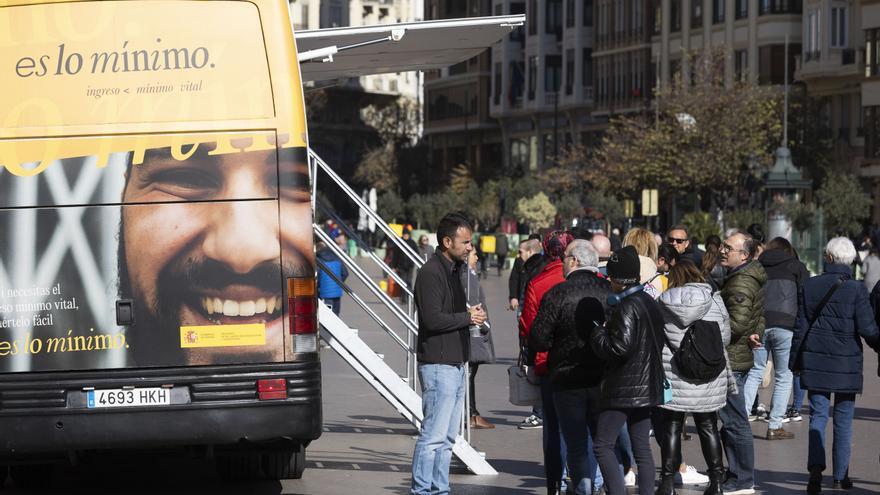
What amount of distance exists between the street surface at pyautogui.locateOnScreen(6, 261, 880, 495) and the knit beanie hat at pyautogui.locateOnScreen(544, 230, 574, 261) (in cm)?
156

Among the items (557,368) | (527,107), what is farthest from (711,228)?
(527,107)

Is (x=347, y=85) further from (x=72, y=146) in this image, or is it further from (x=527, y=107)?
(x=72, y=146)

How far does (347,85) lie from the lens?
5354 inches

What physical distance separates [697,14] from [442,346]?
70.9 metres

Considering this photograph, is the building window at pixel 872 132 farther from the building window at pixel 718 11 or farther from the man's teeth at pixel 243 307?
the man's teeth at pixel 243 307

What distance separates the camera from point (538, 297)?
1085 centimetres

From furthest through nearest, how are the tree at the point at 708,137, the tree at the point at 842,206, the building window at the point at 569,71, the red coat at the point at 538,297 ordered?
the building window at the point at 569,71 → the tree at the point at 708,137 → the tree at the point at 842,206 → the red coat at the point at 538,297

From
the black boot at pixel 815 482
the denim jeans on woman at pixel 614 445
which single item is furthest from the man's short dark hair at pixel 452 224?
the black boot at pixel 815 482

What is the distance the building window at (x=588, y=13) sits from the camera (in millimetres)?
92938

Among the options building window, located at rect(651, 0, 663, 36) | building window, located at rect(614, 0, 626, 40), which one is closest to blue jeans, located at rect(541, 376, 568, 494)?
building window, located at rect(651, 0, 663, 36)

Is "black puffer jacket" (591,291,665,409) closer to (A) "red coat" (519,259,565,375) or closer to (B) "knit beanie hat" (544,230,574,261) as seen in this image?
(A) "red coat" (519,259,565,375)

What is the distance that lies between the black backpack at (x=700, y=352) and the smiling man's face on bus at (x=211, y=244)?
2.27 metres

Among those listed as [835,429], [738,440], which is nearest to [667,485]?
[738,440]

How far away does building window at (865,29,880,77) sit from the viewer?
63.3 m
